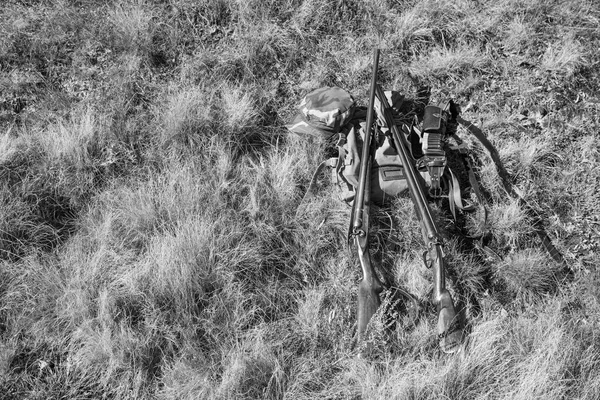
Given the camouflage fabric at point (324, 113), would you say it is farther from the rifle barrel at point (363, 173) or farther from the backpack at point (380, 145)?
the rifle barrel at point (363, 173)

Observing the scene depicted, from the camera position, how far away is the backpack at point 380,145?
430 centimetres

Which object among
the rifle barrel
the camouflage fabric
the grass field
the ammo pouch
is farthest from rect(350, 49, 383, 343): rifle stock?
the ammo pouch

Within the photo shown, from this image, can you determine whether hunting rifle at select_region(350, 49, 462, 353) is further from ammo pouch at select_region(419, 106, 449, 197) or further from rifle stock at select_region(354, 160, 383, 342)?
ammo pouch at select_region(419, 106, 449, 197)

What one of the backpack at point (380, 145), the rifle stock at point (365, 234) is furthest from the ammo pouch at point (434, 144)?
the rifle stock at point (365, 234)

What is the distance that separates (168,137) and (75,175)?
0.77 meters

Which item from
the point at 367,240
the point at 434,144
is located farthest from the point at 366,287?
the point at 434,144

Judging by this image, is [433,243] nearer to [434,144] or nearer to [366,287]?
[366,287]

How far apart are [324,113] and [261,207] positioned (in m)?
0.92

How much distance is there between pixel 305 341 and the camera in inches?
146

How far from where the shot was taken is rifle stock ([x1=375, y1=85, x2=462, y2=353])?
11.7 ft

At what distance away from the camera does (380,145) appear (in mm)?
4453

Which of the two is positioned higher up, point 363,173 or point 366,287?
point 363,173

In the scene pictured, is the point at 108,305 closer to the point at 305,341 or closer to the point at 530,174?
the point at 305,341

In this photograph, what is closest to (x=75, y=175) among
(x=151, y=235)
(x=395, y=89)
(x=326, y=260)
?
(x=151, y=235)
